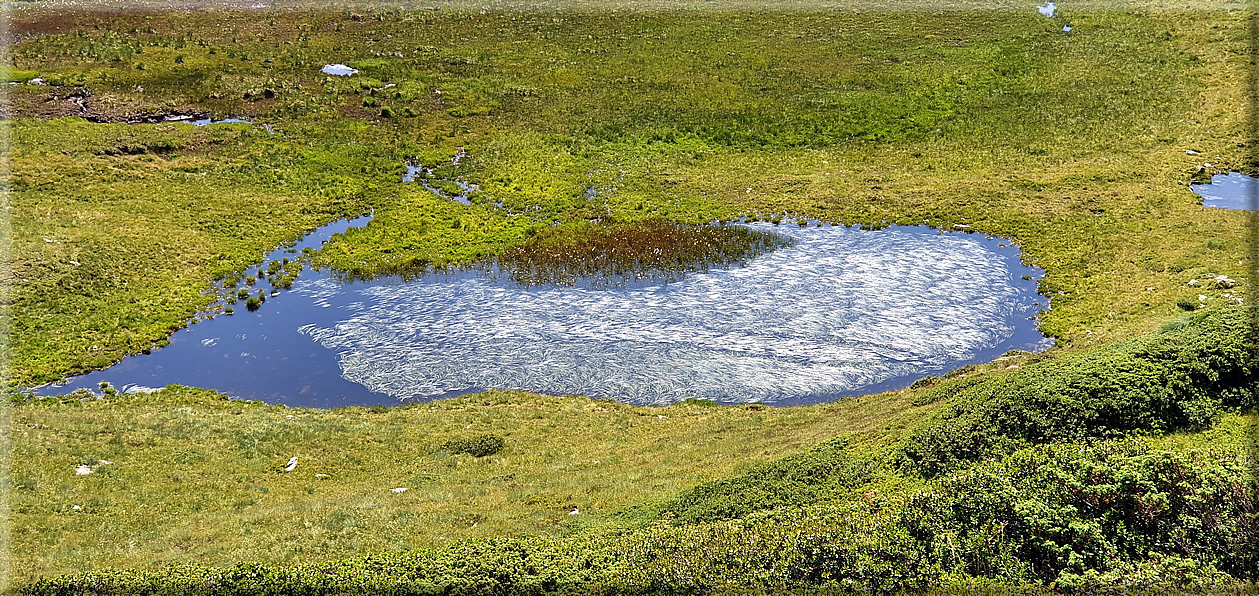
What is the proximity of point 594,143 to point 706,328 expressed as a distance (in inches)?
1023

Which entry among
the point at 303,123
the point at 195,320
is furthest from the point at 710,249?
the point at 303,123

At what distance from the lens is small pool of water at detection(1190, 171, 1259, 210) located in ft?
158

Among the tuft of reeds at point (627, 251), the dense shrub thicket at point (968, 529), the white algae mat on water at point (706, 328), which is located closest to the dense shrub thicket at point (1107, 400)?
the dense shrub thicket at point (968, 529)

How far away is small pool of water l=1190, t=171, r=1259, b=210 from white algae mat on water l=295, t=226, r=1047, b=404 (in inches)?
572

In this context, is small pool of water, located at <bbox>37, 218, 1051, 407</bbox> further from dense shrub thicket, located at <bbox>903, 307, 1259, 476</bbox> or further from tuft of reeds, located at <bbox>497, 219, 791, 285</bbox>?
dense shrub thicket, located at <bbox>903, 307, 1259, 476</bbox>

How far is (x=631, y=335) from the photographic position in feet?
124

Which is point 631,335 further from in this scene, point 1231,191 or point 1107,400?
point 1231,191

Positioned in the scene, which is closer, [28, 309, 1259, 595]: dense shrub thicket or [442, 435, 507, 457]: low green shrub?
[28, 309, 1259, 595]: dense shrub thicket

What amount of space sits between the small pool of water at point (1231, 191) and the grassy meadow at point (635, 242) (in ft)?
3.60

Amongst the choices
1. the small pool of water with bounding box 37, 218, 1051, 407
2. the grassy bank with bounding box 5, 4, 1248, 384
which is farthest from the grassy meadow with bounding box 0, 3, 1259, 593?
the small pool of water with bounding box 37, 218, 1051, 407

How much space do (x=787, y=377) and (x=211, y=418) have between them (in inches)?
830

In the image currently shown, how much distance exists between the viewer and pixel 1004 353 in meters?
35.4

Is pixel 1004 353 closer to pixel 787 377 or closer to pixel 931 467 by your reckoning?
pixel 787 377

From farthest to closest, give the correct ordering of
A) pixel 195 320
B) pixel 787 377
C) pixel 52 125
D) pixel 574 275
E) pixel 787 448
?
pixel 52 125 < pixel 574 275 < pixel 195 320 < pixel 787 377 < pixel 787 448
